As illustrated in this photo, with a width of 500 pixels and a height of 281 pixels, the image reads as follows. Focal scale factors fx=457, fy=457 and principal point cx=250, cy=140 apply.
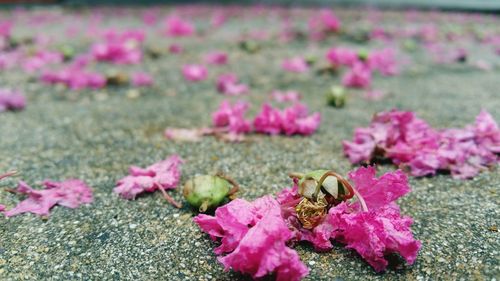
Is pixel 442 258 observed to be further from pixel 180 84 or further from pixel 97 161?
pixel 180 84

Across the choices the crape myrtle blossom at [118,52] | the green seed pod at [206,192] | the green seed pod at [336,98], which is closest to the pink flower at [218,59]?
the crape myrtle blossom at [118,52]

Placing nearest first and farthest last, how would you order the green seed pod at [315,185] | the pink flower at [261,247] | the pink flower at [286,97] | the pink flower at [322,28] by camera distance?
1. the pink flower at [261,247]
2. the green seed pod at [315,185]
3. the pink flower at [286,97]
4. the pink flower at [322,28]

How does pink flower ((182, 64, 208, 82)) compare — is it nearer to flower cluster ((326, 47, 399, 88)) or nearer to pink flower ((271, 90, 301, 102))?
pink flower ((271, 90, 301, 102))

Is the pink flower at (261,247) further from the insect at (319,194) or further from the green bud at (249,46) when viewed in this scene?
the green bud at (249,46)

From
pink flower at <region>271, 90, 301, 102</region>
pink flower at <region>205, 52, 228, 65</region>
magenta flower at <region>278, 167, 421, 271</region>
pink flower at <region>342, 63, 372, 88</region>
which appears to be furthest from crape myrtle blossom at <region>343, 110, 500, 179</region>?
pink flower at <region>205, 52, 228, 65</region>

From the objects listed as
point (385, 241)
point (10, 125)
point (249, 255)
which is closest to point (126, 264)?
point (249, 255)

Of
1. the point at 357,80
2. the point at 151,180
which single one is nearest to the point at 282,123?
the point at 151,180
